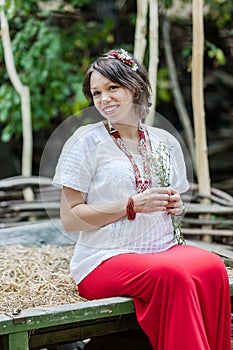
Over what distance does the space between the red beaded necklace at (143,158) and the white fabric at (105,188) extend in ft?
0.05

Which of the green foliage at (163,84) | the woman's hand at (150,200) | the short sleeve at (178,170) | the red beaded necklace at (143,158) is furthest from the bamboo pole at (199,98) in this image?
the green foliage at (163,84)

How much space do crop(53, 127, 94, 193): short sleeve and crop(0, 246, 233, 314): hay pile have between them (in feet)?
1.36

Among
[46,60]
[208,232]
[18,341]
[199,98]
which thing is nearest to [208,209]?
[208,232]

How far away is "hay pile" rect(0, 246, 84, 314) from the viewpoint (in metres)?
2.29

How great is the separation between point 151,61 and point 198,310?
5.81 feet

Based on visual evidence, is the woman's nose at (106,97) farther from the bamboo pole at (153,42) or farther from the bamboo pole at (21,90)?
the bamboo pole at (21,90)

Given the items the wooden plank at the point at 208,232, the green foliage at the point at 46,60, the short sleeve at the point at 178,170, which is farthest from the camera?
the green foliage at the point at 46,60

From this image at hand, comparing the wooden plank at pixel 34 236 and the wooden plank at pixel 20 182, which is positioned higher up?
the wooden plank at pixel 20 182

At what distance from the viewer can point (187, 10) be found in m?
6.28

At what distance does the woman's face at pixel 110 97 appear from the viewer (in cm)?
224

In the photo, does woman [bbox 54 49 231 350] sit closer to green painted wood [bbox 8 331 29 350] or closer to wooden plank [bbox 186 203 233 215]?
green painted wood [bbox 8 331 29 350]

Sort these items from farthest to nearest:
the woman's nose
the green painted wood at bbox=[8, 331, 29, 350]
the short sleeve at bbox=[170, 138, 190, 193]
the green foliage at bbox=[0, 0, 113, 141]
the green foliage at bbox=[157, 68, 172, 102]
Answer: the green foliage at bbox=[157, 68, 172, 102], the green foliage at bbox=[0, 0, 113, 141], the short sleeve at bbox=[170, 138, 190, 193], the woman's nose, the green painted wood at bbox=[8, 331, 29, 350]

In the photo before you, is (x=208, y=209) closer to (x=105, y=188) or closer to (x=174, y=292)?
(x=105, y=188)

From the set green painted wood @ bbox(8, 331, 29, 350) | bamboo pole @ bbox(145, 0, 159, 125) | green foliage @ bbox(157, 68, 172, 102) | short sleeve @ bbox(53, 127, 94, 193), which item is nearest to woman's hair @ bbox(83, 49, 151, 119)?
short sleeve @ bbox(53, 127, 94, 193)
